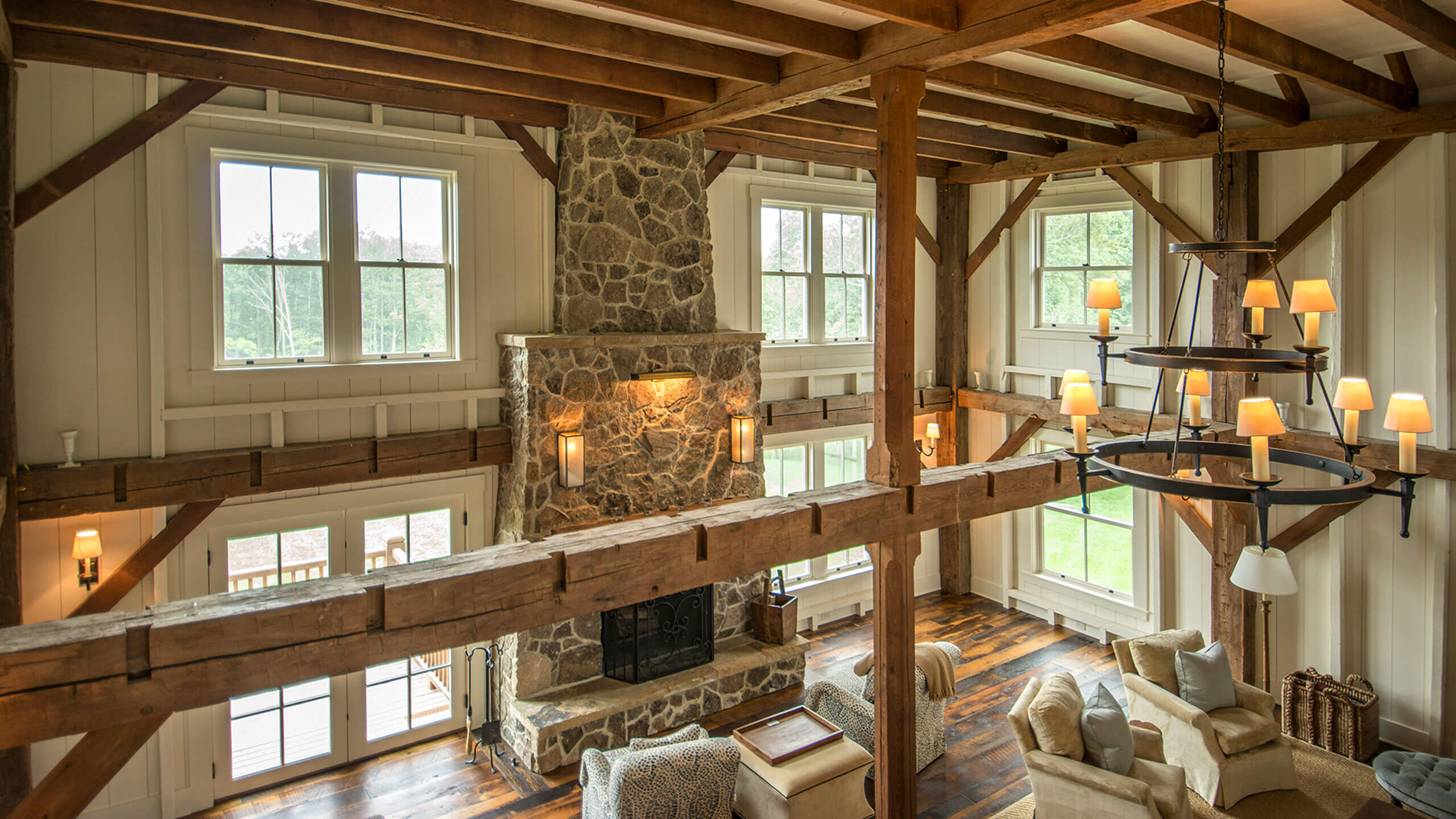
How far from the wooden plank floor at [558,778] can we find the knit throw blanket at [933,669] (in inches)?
28.2

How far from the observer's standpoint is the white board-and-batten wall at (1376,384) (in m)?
6.14

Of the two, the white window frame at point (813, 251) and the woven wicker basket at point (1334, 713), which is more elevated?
the white window frame at point (813, 251)

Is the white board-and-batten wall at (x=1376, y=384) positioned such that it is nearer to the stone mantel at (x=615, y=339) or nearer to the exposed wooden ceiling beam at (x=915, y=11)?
the stone mantel at (x=615, y=339)

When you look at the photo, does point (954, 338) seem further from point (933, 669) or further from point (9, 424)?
point (9, 424)

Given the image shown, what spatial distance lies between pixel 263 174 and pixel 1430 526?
904 cm


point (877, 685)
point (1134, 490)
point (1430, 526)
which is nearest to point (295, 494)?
point (877, 685)

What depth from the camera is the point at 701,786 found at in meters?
4.72

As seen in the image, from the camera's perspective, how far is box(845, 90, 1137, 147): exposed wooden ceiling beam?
649 cm

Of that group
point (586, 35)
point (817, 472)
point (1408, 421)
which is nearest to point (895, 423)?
point (1408, 421)

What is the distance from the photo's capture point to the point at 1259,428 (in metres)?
2.91

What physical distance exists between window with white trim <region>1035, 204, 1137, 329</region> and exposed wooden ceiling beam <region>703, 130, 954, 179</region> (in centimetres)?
135

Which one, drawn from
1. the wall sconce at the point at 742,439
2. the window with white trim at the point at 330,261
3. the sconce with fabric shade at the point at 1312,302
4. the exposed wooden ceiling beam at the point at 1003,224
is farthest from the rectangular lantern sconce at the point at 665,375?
Result: the sconce with fabric shade at the point at 1312,302

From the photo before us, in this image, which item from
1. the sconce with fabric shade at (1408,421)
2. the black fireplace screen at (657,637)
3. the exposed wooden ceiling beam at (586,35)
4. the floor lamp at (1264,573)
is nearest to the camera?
the sconce with fabric shade at (1408,421)

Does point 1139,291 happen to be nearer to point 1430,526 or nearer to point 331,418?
point 1430,526
